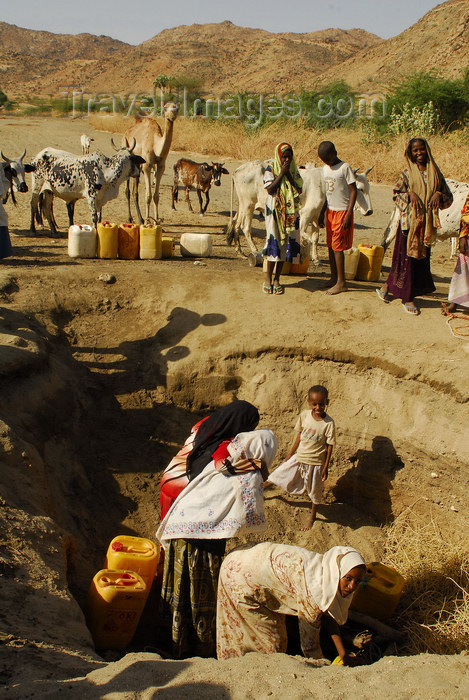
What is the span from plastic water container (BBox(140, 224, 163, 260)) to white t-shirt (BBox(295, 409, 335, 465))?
430 cm

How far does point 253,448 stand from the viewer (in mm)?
3350

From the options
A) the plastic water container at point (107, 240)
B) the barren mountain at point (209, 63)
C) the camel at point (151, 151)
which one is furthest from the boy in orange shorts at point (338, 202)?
the barren mountain at point (209, 63)

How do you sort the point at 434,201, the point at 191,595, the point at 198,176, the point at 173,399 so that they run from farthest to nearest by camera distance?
the point at 198,176
the point at 173,399
the point at 434,201
the point at 191,595

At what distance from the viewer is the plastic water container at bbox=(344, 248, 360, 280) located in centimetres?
766

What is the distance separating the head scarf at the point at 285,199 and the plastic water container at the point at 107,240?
8.77 feet

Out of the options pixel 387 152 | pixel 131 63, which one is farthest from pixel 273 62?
pixel 387 152

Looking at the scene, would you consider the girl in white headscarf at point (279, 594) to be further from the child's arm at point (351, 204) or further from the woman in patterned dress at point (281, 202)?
the child's arm at point (351, 204)

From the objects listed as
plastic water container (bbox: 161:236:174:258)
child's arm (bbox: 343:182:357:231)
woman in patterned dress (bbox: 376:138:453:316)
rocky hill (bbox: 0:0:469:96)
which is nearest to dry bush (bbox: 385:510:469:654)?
woman in patterned dress (bbox: 376:138:453:316)

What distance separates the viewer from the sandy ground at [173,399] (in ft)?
14.3

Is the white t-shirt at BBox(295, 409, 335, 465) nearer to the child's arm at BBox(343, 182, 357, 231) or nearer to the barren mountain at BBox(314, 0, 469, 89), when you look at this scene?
Answer: the child's arm at BBox(343, 182, 357, 231)

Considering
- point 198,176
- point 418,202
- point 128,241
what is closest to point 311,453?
point 418,202

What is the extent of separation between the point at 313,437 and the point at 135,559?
180cm

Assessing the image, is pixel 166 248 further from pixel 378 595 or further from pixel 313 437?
pixel 378 595

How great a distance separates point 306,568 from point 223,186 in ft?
48.8
